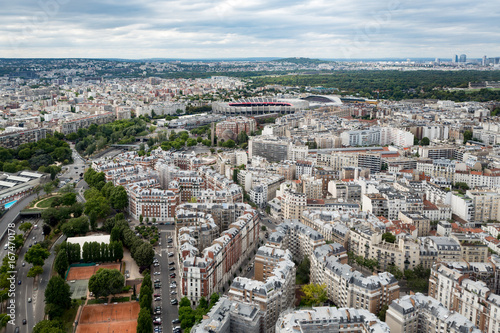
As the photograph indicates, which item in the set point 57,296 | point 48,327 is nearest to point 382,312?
point 48,327

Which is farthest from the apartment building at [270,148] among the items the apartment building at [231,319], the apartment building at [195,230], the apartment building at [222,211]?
the apartment building at [231,319]

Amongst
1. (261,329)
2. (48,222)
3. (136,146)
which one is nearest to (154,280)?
(261,329)

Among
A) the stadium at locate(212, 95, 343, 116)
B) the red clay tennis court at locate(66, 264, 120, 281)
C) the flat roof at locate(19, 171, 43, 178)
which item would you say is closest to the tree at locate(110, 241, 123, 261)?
the red clay tennis court at locate(66, 264, 120, 281)

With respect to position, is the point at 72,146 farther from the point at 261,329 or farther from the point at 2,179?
the point at 261,329

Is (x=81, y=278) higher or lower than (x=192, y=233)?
lower

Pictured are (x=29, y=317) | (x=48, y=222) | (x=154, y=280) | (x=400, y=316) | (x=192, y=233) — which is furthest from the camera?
(x=48, y=222)

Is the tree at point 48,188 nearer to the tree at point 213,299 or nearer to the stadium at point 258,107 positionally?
the tree at point 213,299
